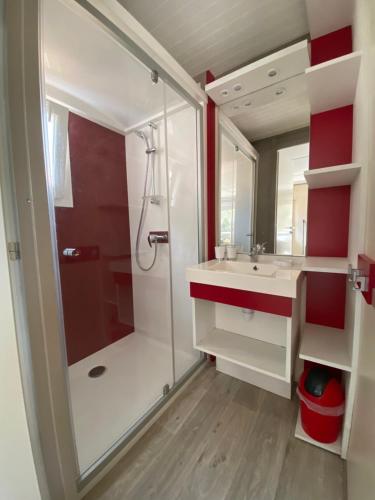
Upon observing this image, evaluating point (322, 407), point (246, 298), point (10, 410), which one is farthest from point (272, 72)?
point (10, 410)

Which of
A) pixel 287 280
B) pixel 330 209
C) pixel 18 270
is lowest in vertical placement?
pixel 287 280

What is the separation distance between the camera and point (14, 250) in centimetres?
71

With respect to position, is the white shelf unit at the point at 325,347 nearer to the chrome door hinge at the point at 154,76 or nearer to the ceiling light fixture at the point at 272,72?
the ceiling light fixture at the point at 272,72

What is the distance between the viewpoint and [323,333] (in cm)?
134

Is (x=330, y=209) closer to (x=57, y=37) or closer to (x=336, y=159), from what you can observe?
(x=336, y=159)

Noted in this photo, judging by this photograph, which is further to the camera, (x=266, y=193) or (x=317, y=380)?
(x=266, y=193)

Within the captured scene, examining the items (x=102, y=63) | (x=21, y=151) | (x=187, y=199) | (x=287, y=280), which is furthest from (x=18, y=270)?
(x=102, y=63)

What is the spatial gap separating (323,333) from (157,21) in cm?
230

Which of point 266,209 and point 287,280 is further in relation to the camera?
point 266,209

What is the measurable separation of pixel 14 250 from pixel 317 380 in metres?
1.64

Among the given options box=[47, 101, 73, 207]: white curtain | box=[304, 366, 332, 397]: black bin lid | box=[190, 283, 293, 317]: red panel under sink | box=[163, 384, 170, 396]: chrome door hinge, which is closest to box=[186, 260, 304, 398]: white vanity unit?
box=[190, 283, 293, 317]: red panel under sink

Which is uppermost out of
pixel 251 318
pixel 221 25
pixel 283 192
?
pixel 221 25

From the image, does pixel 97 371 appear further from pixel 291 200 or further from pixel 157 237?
pixel 291 200

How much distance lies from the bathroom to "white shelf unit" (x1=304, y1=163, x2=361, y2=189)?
18mm
